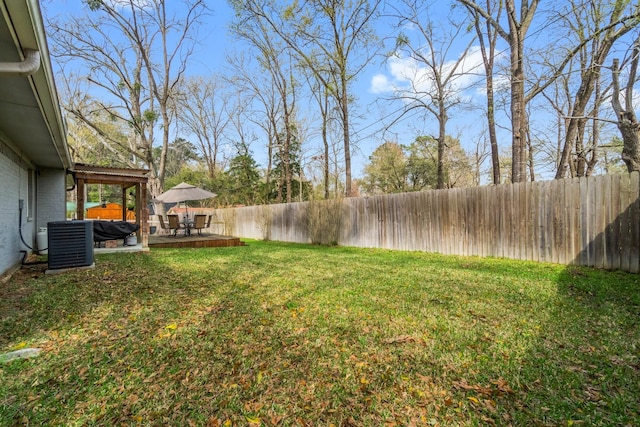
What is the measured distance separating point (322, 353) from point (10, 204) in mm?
5933

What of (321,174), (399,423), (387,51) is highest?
(387,51)

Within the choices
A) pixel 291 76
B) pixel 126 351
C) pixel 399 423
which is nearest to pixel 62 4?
pixel 291 76

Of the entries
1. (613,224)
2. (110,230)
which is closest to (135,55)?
(110,230)

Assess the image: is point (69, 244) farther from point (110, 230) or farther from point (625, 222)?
point (625, 222)

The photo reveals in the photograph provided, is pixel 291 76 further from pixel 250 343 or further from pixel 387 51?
pixel 250 343

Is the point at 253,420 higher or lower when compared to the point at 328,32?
lower

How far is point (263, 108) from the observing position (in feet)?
69.9

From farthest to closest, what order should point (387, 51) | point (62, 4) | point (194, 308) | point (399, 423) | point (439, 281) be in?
point (387, 51), point (62, 4), point (439, 281), point (194, 308), point (399, 423)

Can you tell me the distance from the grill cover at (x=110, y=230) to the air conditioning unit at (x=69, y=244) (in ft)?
7.53

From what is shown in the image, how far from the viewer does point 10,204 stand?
5020 millimetres

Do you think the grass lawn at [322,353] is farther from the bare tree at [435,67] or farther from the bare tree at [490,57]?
the bare tree at [435,67]

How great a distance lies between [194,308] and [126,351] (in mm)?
979

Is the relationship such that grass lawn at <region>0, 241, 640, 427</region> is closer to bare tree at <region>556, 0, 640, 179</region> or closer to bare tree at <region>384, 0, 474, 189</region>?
bare tree at <region>556, 0, 640, 179</region>

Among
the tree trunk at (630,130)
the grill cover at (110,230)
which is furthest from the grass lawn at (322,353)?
the tree trunk at (630,130)
